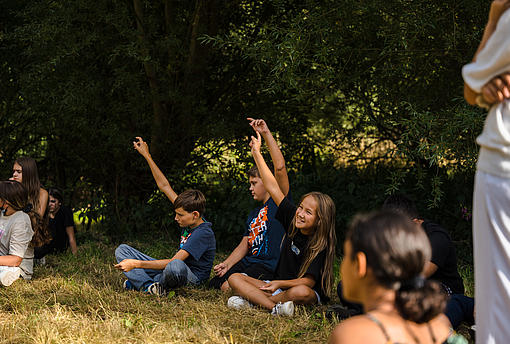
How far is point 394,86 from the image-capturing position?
6.05 metres

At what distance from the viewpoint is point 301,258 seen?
4312 mm

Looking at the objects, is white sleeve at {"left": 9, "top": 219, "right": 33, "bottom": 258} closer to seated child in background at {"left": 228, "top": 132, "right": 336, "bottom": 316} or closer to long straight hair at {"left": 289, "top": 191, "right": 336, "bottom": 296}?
seated child in background at {"left": 228, "top": 132, "right": 336, "bottom": 316}

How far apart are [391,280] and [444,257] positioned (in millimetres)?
2014

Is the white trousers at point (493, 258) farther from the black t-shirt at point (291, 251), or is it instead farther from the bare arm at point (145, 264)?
the bare arm at point (145, 264)

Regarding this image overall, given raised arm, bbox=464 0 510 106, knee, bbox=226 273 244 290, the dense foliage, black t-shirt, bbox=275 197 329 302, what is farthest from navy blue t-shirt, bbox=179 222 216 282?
raised arm, bbox=464 0 510 106

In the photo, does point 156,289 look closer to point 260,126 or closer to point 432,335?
point 260,126

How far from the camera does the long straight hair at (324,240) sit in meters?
4.16

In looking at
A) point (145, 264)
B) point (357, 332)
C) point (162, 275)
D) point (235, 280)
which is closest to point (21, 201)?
point (145, 264)

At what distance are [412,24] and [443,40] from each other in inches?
24.3

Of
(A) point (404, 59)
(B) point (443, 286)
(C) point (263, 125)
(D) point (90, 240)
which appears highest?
(A) point (404, 59)

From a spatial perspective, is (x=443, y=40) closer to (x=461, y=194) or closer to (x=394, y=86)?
(x=394, y=86)

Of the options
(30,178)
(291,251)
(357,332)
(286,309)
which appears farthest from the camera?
(30,178)

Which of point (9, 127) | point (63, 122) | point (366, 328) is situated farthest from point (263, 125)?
point (9, 127)

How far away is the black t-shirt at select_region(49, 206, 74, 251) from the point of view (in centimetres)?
655
